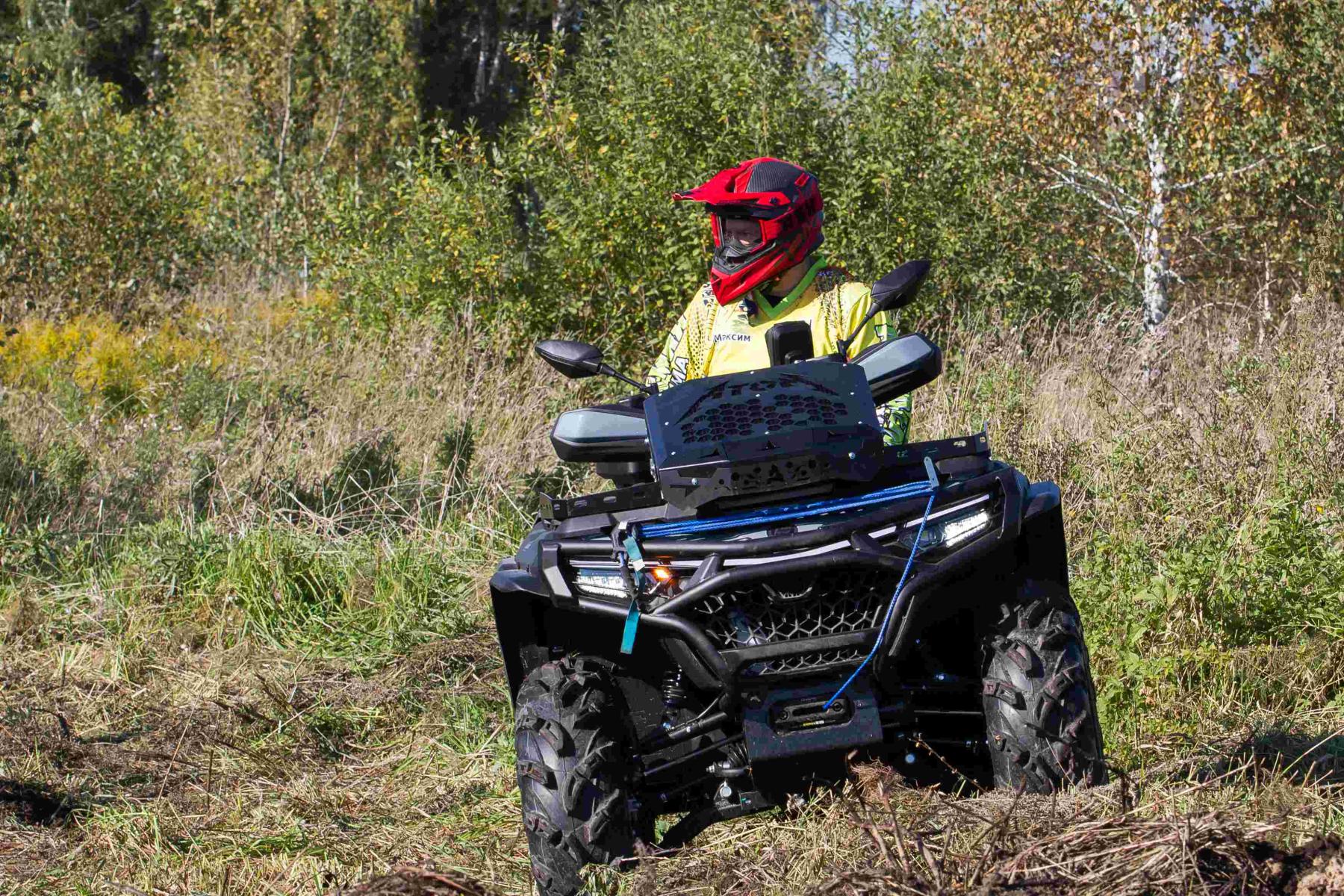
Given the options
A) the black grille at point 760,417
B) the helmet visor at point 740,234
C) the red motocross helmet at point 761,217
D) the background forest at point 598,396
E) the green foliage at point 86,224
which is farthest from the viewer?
the green foliage at point 86,224

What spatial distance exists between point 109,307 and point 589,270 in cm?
563

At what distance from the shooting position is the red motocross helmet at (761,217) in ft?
16.3

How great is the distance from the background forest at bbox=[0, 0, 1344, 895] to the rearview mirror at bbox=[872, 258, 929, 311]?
1231 mm

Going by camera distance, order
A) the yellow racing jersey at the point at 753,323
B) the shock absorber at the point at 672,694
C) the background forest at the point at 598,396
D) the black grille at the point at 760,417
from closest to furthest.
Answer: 1. the black grille at the point at 760,417
2. the shock absorber at the point at 672,694
3. the background forest at the point at 598,396
4. the yellow racing jersey at the point at 753,323

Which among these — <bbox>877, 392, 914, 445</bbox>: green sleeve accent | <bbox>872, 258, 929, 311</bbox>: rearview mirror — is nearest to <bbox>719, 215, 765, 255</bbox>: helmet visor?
<bbox>877, 392, 914, 445</bbox>: green sleeve accent

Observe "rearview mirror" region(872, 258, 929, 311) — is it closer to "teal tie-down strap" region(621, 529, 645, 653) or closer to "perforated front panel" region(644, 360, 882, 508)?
"perforated front panel" region(644, 360, 882, 508)

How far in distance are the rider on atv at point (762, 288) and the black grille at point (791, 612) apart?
1045 mm

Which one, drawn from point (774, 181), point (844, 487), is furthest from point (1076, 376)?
point (844, 487)

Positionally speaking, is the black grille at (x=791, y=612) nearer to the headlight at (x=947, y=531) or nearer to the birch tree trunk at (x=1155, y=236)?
the headlight at (x=947, y=531)

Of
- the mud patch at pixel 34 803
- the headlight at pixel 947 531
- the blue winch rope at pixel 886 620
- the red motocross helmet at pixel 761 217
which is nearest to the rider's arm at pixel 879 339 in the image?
the red motocross helmet at pixel 761 217

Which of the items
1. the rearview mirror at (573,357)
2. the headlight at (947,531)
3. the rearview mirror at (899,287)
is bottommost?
the headlight at (947,531)

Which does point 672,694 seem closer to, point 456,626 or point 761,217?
point 761,217

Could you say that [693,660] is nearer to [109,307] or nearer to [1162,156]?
[1162,156]

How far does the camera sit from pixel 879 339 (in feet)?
16.6
